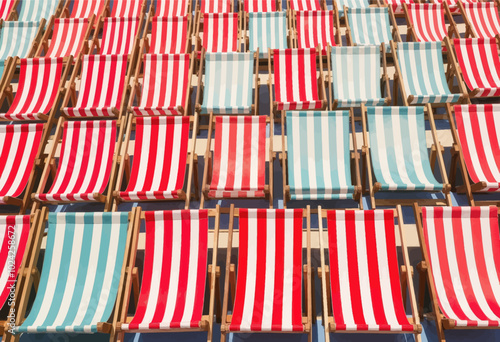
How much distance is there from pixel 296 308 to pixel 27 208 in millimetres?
2967

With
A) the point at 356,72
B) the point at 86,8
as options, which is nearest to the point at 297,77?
the point at 356,72

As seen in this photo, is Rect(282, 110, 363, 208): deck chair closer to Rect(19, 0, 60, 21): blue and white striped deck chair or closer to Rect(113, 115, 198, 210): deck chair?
Rect(113, 115, 198, 210): deck chair

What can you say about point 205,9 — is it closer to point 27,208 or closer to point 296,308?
point 27,208

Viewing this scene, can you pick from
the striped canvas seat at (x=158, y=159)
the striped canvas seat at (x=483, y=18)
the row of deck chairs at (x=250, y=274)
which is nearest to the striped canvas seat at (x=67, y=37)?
the striped canvas seat at (x=158, y=159)

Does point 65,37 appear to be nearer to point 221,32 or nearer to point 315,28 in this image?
point 221,32

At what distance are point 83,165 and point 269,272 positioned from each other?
2.30 meters

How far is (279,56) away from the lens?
5.71m

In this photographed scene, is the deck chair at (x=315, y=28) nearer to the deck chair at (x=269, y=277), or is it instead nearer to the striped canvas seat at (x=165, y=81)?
the striped canvas seat at (x=165, y=81)

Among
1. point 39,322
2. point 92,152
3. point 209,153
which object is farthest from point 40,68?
point 39,322

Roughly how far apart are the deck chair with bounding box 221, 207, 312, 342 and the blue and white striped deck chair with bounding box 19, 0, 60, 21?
18.5ft

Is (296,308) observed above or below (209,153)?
below

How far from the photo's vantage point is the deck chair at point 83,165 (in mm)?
4277

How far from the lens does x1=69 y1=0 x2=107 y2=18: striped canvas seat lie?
24.3ft

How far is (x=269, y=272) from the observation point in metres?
3.71
